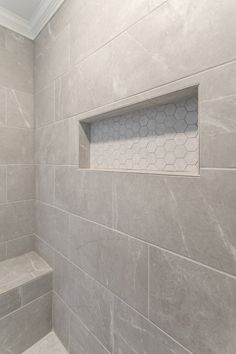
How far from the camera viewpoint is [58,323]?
1.28 meters

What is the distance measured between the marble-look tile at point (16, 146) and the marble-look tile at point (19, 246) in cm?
62

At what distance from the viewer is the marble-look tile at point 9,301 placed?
111 centimetres

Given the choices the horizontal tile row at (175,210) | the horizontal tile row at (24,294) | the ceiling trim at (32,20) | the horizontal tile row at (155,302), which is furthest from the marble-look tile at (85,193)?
the ceiling trim at (32,20)

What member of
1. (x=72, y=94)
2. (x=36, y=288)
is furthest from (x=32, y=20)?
(x=36, y=288)

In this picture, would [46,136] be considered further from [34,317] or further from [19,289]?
[34,317]

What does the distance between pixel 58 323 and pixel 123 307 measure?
745mm

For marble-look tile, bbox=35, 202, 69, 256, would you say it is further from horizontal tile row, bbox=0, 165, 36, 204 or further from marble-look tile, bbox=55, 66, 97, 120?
marble-look tile, bbox=55, 66, 97, 120

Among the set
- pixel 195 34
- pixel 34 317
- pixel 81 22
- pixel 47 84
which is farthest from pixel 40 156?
pixel 195 34

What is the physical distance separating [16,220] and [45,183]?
1.31 ft

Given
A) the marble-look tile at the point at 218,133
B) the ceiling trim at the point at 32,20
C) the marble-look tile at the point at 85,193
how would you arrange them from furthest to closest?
1. the ceiling trim at the point at 32,20
2. the marble-look tile at the point at 85,193
3. the marble-look tile at the point at 218,133

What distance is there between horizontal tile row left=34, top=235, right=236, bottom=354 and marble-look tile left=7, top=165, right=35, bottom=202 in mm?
721

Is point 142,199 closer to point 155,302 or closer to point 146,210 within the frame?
point 146,210

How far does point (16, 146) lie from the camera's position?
4.82ft

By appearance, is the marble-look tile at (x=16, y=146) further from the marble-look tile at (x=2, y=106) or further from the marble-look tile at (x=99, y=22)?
the marble-look tile at (x=99, y=22)
